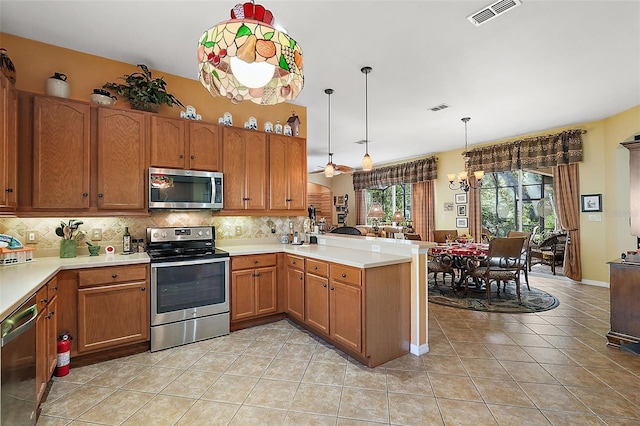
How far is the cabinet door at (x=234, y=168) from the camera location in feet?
11.7

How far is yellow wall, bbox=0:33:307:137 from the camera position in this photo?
2.83 m

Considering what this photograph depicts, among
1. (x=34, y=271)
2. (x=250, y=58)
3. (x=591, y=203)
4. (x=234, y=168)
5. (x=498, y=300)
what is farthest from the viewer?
(x=591, y=203)

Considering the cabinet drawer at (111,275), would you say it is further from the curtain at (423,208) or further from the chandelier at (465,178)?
the curtain at (423,208)

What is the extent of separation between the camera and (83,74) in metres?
3.10

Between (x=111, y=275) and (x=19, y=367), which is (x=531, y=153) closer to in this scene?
(x=111, y=275)

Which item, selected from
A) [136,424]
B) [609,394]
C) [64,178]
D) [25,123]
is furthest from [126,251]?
[609,394]

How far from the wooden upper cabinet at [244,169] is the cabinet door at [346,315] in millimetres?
1572

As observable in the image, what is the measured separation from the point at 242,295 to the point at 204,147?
174 cm

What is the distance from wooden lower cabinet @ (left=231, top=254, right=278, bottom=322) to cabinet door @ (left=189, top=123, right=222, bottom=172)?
3.71 feet

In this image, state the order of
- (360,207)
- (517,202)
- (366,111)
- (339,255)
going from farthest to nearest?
(360,207) < (517,202) < (366,111) < (339,255)

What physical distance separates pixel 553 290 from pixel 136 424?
238 inches

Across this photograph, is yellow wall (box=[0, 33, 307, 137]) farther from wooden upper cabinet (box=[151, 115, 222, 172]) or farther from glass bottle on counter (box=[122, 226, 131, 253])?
glass bottle on counter (box=[122, 226, 131, 253])

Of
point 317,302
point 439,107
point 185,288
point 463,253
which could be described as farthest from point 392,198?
point 185,288

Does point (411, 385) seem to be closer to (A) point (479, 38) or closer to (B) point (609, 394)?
(B) point (609, 394)
